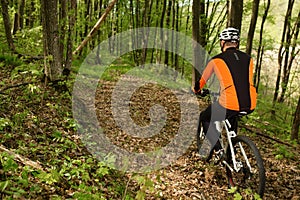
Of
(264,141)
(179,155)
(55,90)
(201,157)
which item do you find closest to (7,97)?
(55,90)

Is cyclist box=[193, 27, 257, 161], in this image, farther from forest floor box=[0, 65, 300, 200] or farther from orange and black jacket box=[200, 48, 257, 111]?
forest floor box=[0, 65, 300, 200]

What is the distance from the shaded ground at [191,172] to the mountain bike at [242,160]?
0.44m

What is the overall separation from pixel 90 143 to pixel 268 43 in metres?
19.2

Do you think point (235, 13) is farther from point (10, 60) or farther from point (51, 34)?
point (10, 60)

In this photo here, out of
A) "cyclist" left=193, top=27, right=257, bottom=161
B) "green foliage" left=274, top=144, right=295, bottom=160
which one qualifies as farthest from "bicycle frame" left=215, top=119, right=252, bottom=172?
"green foliage" left=274, top=144, right=295, bottom=160

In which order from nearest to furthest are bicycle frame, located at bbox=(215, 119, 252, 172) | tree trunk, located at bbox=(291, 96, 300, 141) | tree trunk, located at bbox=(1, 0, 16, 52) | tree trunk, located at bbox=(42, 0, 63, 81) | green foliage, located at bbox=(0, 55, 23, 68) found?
bicycle frame, located at bbox=(215, 119, 252, 172) < tree trunk, located at bbox=(42, 0, 63, 81) < tree trunk, located at bbox=(291, 96, 300, 141) < tree trunk, located at bbox=(1, 0, 16, 52) < green foliage, located at bbox=(0, 55, 23, 68)

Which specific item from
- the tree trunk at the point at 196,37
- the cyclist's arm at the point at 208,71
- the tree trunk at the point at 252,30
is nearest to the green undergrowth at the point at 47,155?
the cyclist's arm at the point at 208,71

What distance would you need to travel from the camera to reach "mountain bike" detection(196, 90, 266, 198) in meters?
4.22

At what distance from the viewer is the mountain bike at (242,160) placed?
4218mm

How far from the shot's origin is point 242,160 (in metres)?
4.68

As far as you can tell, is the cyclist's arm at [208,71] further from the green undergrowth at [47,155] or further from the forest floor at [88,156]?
the green undergrowth at [47,155]

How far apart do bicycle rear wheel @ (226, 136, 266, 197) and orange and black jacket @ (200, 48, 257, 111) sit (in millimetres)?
583

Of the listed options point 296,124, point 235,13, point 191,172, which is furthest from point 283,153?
point 235,13

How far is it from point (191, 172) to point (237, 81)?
7.19 ft
